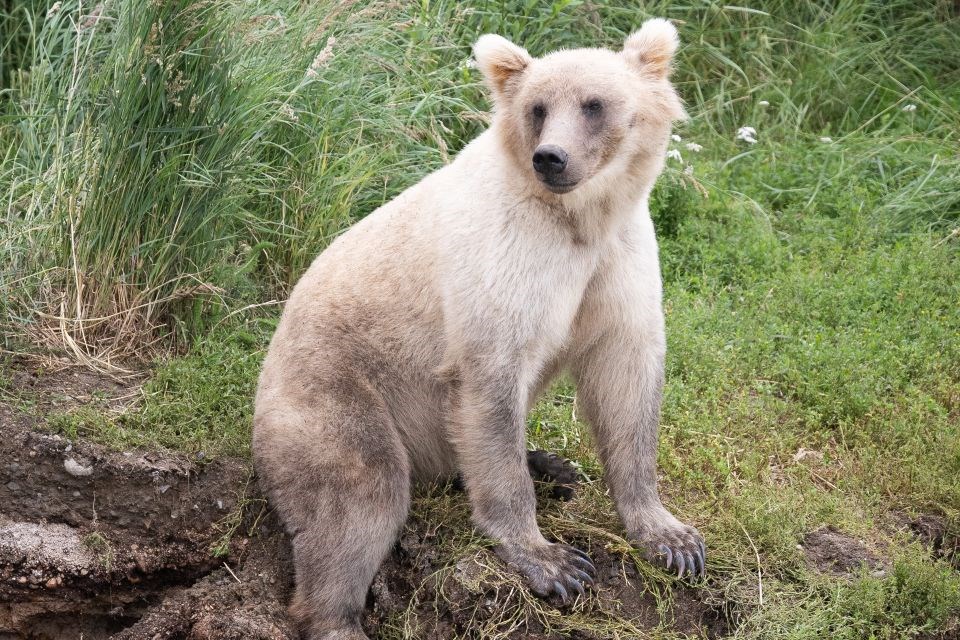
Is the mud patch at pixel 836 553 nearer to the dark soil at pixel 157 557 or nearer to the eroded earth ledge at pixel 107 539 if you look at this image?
the dark soil at pixel 157 557

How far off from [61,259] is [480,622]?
8.50 feet

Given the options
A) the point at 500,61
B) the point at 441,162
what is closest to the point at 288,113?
the point at 441,162

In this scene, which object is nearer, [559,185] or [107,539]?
[559,185]

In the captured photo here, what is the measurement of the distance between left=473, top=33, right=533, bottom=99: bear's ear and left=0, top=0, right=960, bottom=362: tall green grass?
146cm

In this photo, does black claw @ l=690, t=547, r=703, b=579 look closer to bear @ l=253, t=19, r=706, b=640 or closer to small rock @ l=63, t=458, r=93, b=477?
bear @ l=253, t=19, r=706, b=640

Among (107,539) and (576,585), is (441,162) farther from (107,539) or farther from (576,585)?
(576,585)

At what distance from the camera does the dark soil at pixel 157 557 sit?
401cm

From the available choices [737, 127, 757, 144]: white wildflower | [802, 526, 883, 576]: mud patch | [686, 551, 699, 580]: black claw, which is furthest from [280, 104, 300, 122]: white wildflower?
[802, 526, 883, 576]: mud patch

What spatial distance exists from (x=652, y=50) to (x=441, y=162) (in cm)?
253

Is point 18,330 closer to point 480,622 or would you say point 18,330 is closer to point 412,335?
point 412,335

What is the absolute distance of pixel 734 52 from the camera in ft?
25.5

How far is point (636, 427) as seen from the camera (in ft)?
13.6

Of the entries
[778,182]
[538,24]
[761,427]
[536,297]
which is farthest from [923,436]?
[538,24]

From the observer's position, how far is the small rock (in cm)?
428
